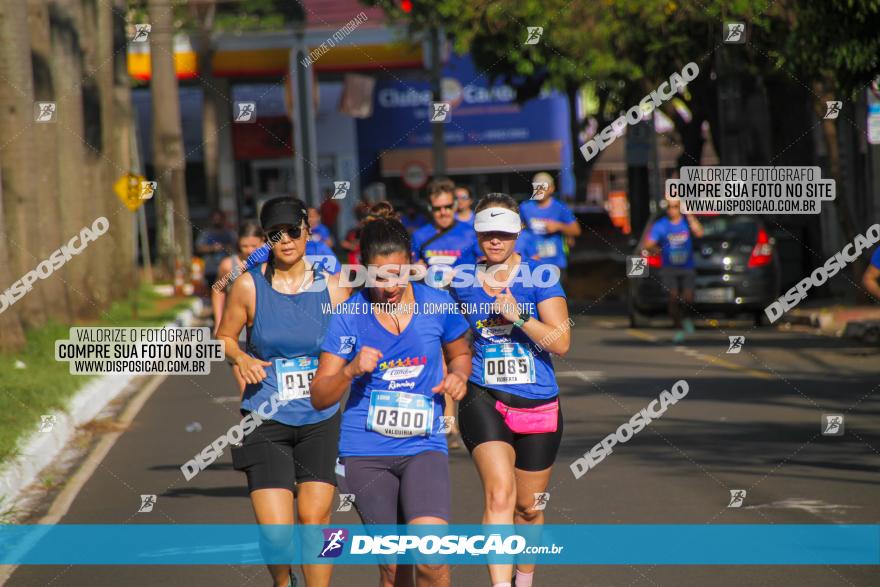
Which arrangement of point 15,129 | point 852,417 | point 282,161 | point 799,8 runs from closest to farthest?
point 852,417, point 15,129, point 799,8, point 282,161

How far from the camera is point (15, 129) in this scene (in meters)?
20.0

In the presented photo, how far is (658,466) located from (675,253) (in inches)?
398

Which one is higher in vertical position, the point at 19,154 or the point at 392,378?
the point at 19,154

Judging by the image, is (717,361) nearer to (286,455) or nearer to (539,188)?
(539,188)

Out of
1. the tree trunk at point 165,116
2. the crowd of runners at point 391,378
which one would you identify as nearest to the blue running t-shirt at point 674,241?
the crowd of runners at point 391,378

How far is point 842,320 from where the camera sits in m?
22.0

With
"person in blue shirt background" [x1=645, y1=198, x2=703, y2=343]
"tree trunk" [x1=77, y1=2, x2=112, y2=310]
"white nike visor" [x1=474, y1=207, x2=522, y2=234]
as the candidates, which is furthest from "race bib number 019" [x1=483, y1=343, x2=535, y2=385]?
"tree trunk" [x1=77, y1=2, x2=112, y2=310]

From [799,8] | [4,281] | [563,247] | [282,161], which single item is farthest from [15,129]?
[282,161]

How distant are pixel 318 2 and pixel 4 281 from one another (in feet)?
151

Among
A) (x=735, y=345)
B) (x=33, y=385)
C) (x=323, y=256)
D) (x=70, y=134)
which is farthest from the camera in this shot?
(x=70, y=134)

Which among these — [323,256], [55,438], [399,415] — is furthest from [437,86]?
[399,415]

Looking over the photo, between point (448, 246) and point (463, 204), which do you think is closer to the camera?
point (448, 246)

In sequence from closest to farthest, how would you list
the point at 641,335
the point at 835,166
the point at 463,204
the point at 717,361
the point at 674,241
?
the point at 463,204 < the point at 717,361 < the point at 674,241 < the point at 641,335 < the point at 835,166

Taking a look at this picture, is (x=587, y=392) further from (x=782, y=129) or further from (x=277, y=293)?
(x=782, y=129)
